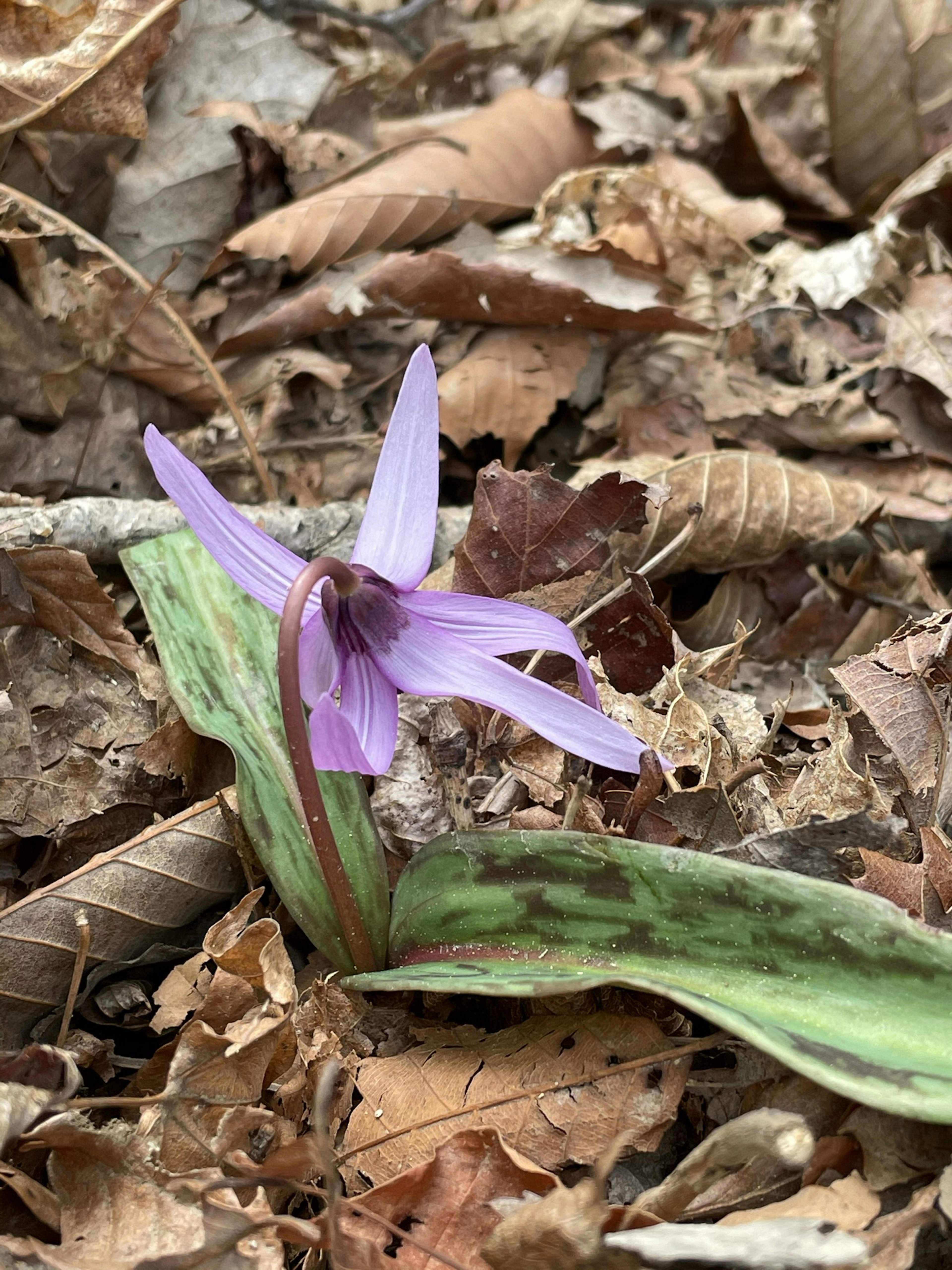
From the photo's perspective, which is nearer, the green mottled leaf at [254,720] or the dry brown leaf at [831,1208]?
the dry brown leaf at [831,1208]

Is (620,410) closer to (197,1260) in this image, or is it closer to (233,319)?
(233,319)

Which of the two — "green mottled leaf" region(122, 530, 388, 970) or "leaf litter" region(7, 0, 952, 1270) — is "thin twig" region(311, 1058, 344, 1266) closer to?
"leaf litter" region(7, 0, 952, 1270)

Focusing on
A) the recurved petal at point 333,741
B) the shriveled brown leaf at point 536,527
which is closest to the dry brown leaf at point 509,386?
the shriveled brown leaf at point 536,527

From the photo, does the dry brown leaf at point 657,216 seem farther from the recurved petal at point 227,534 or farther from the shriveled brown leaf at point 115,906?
the shriveled brown leaf at point 115,906

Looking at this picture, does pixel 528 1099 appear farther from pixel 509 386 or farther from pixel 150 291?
pixel 150 291

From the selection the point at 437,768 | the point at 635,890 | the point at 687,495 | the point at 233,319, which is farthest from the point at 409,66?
the point at 635,890

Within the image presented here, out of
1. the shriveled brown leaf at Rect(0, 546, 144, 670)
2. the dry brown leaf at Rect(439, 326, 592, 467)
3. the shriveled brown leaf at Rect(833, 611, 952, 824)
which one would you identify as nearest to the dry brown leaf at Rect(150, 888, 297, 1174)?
the shriveled brown leaf at Rect(0, 546, 144, 670)

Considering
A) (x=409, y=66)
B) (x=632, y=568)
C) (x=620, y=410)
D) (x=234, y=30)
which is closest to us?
(x=632, y=568)
